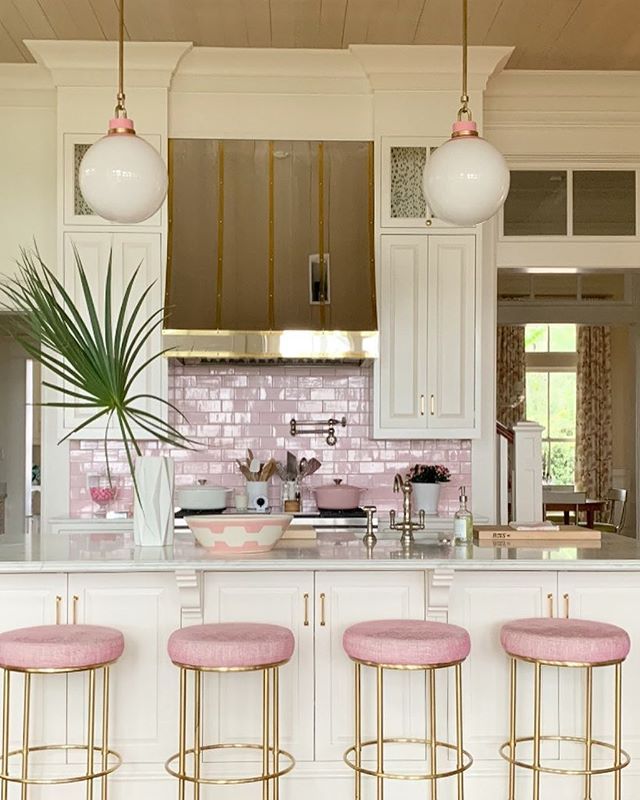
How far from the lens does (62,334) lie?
3.67m

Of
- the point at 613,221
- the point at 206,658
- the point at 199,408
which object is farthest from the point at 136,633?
the point at 613,221

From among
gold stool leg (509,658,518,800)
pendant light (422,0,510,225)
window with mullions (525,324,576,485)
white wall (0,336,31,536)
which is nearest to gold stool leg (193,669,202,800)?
gold stool leg (509,658,518,800)

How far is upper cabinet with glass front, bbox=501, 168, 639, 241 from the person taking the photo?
6117 millimetres

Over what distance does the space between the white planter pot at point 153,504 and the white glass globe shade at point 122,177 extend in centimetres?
98

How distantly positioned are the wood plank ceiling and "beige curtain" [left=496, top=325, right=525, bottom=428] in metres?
7.51

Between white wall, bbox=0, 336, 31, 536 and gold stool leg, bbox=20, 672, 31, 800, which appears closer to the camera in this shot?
gold stool leg, bbox=20, 672, 31, 800

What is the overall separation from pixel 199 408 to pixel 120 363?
241 cm

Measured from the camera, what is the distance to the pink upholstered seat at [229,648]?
3201 mm

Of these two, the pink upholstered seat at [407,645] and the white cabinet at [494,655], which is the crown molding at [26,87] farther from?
the pink upholstered seat at [407,645]

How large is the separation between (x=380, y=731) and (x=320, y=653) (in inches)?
19.6

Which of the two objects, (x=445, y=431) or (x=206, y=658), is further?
(x=445, y=431)

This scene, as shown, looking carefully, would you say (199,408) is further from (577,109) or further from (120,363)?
(577,109)

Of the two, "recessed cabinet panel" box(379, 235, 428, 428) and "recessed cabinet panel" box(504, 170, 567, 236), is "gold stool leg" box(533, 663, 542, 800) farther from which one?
"recessed cabinet panel" box(504, 170, 567, 236)

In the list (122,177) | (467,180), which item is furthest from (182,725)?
(467,180)
